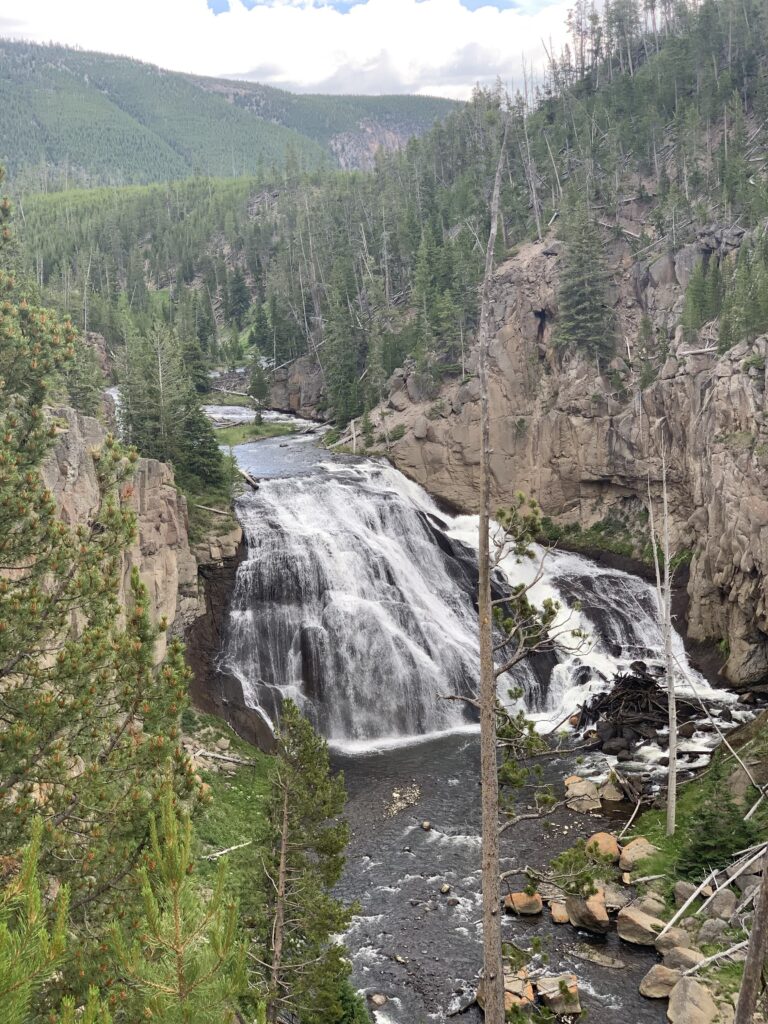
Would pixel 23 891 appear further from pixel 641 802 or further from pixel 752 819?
pixel 641 802

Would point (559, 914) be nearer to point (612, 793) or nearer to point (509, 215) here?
point (612, 793)

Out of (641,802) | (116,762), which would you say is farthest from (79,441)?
(641,802)

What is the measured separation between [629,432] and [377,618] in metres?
20.4

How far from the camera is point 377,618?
120ft

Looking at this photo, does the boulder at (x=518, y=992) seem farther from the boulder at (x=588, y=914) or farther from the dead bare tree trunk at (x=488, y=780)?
the dead bare tree trunk at (x=488, y=780)

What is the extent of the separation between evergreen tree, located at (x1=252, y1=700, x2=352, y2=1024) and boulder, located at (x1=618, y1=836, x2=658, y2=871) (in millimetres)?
9668

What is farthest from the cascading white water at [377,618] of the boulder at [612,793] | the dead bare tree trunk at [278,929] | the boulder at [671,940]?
the dead bare tree trunk at [278,929]

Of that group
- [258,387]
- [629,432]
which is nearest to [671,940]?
[629,432]

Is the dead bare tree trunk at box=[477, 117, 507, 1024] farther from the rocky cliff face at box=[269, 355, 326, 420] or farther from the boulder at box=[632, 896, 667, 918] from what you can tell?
the rocky cliff face at box=[269, 355, 326, 420]

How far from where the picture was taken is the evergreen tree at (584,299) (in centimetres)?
5097

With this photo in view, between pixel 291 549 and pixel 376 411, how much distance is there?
2331cm

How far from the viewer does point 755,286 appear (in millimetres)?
40688

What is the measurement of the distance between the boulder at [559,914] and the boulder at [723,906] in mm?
3363

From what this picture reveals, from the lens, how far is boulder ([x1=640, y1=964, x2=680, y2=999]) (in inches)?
694
